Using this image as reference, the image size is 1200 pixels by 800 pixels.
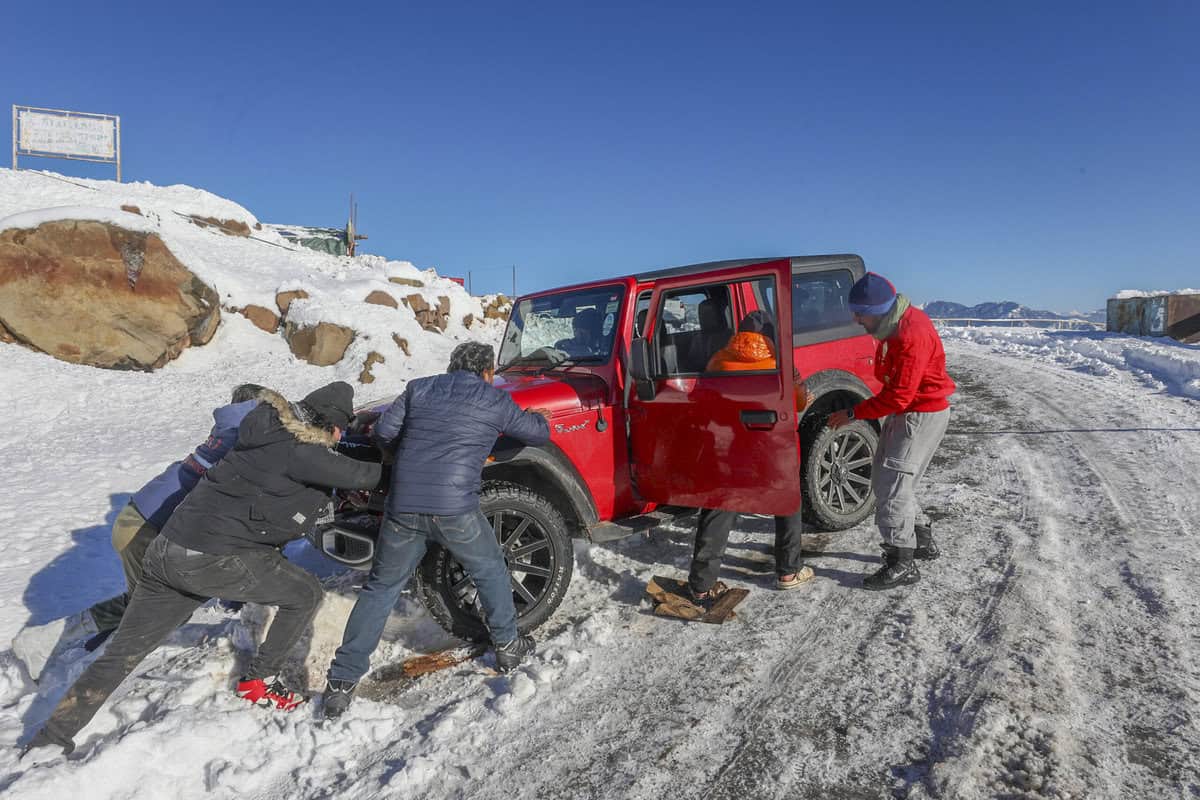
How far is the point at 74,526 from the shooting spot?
5.86 metres

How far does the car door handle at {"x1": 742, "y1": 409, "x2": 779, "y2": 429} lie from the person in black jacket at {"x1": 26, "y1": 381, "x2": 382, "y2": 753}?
1.97m

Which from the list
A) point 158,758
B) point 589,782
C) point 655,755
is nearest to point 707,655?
point 655,755

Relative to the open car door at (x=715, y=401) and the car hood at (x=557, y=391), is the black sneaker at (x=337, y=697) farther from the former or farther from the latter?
the open car door at (x=715, y=401)

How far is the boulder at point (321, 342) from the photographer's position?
13.6 m

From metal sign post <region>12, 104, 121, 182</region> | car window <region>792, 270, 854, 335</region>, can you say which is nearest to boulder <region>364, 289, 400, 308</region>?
car window <region>792, 270, 854, 335</region>

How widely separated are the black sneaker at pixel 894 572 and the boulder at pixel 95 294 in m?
12.1

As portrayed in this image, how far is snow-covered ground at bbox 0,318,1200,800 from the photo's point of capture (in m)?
2.58

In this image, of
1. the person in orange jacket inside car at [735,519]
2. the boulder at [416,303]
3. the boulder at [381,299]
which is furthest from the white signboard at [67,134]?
the person in orange jacket inside car at [735,519]

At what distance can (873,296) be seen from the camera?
150 inches

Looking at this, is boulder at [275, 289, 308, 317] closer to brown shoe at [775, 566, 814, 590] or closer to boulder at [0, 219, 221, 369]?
boulder at [0, 219, 221, 369]

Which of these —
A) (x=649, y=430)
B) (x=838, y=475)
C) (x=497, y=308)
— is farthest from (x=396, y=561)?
(x=497, y=308)

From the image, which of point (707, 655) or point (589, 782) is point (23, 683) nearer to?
point (589, 782)

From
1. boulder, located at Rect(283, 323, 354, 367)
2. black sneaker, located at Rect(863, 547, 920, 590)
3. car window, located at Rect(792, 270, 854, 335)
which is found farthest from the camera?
boulder, located at Rect(283, 323, 354, 367)

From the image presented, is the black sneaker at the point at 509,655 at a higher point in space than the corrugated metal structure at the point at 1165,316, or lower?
lower
